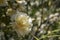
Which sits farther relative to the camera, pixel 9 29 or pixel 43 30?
pixel 43 30

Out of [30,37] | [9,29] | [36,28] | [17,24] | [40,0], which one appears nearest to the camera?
[17,24]

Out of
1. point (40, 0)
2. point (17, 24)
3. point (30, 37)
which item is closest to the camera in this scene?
point (17, 24)

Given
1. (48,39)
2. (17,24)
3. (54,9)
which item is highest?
(17,24)

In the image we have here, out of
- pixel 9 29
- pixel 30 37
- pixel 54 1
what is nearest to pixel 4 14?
pixel 9 29

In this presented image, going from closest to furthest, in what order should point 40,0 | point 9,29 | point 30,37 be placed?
1. point 9,29
2. point 30,37
3. point 40,0

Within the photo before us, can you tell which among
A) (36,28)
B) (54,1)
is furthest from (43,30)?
(54,1)

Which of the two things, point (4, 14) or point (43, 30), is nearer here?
point (4, 14)

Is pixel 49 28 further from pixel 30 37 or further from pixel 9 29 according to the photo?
pixel 9 29

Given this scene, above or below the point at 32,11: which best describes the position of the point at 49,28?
below

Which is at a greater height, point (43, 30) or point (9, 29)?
point (9, 29)

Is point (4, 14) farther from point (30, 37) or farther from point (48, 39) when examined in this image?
point (48, 39)
